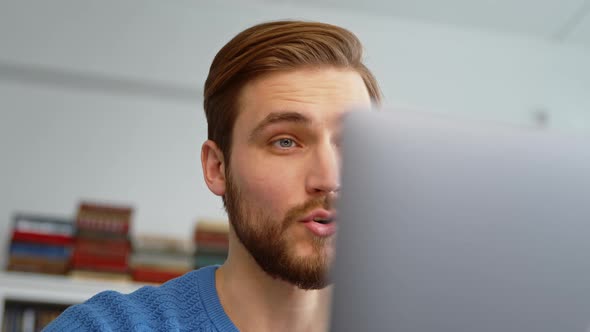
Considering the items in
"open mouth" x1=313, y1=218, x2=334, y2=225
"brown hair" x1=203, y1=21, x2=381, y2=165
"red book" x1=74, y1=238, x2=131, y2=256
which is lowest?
"red book" x1=74, y1=238, x2=131, y2=256

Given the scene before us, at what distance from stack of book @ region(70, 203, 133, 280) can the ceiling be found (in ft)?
4.79

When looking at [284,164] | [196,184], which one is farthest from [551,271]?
[196,184]

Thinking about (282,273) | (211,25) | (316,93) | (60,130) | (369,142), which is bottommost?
(282,273)

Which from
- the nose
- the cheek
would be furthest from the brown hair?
the nose

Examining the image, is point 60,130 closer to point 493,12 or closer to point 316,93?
point 493,12

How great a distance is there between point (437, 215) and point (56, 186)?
3.17 metres

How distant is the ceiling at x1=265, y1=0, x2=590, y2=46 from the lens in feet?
13.0

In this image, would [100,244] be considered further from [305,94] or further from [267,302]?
[305,94]

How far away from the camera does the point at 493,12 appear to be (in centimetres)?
407

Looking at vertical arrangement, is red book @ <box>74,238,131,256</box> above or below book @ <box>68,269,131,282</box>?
above

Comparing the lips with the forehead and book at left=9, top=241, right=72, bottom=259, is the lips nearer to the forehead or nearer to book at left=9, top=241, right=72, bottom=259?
the forehead

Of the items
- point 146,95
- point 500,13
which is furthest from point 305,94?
point 500,13

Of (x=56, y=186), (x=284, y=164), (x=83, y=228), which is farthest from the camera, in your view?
(x=56, y=186)

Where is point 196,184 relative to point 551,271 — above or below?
above
